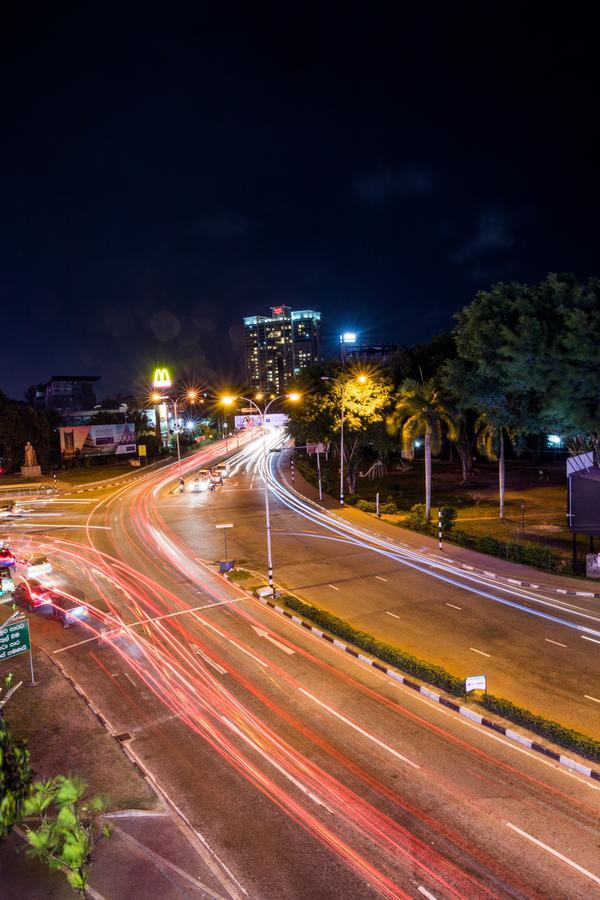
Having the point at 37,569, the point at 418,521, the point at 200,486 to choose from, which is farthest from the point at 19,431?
the point at 418,521

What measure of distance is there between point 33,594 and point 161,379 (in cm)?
7763

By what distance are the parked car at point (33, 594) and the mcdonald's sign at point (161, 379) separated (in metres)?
72.8

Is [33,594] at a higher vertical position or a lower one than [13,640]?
lower

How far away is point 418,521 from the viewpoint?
37.4 meters

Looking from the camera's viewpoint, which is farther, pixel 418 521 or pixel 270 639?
pixel 418 521

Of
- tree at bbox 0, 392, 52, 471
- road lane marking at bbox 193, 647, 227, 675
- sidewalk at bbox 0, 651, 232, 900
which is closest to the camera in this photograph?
sidewalk at bbox 0, 651, 232, 900

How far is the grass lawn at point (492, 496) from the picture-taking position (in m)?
34.4

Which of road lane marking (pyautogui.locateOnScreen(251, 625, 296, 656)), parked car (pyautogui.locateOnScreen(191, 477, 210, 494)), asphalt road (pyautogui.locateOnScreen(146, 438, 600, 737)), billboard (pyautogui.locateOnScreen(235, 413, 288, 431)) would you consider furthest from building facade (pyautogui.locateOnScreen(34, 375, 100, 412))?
road lane marking (pyautogui.locateOnScreen(251, 625, 296, 656))

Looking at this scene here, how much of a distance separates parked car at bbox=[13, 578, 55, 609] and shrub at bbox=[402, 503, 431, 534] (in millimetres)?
22473

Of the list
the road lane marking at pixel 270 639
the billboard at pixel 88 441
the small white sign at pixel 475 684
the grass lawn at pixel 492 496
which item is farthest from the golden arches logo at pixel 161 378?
the small white sign at pixel 475 684

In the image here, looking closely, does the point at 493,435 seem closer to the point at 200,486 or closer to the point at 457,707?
the point at 200,486

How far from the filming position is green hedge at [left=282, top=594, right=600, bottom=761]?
1288 cm

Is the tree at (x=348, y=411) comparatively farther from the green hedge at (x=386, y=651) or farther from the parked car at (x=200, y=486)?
the green hedge at (x=386, y=651)

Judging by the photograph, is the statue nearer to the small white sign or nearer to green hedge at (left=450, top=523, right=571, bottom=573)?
green hedge at (left=450, top=523, right=571, bottom=573)
